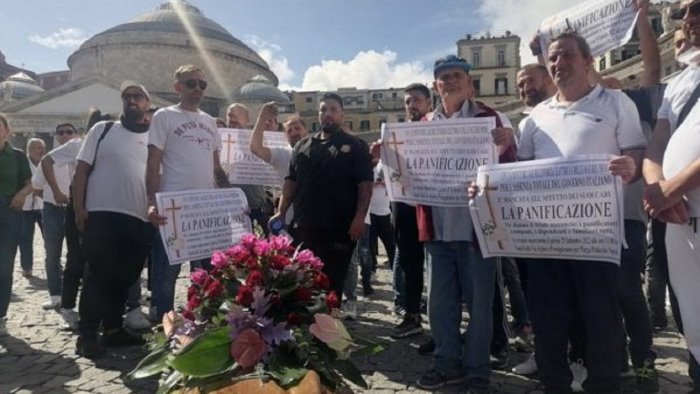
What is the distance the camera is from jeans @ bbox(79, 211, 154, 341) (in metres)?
4.47

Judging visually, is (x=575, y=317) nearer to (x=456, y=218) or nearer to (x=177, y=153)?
(x=456, y=218)

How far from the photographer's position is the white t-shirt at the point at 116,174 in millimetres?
4520

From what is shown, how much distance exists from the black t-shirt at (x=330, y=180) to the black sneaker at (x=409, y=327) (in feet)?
4.23

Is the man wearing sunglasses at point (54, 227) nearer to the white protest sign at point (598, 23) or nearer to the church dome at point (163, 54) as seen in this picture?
the white protest sign at point (598, 23)

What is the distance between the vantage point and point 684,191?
2426 mm

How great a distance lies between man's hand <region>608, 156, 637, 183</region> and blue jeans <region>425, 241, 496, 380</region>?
3.34ft

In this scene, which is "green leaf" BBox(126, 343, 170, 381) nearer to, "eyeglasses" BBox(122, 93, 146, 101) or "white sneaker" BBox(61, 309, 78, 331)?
"eyeglasses" BBox(122, 93, 146, 101)

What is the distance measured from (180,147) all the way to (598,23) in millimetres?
3706

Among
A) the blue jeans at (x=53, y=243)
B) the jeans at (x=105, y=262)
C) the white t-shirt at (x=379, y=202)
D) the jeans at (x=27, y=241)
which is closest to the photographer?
the jeans at (x=105, y=262)

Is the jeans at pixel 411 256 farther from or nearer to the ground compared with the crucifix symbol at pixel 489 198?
nearer to the ground

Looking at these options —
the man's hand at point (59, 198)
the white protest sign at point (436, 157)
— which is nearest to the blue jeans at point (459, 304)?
the white protest sign at point (436, 157)

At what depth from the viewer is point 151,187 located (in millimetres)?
4348

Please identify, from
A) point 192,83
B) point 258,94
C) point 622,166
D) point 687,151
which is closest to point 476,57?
point 258,94

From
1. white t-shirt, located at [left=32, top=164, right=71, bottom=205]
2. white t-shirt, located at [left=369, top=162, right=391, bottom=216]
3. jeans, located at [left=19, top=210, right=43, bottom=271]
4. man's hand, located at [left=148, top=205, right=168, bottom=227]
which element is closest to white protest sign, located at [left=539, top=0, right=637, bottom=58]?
man's hand, located at [left=148, top=205, right=168, bottom=227]
